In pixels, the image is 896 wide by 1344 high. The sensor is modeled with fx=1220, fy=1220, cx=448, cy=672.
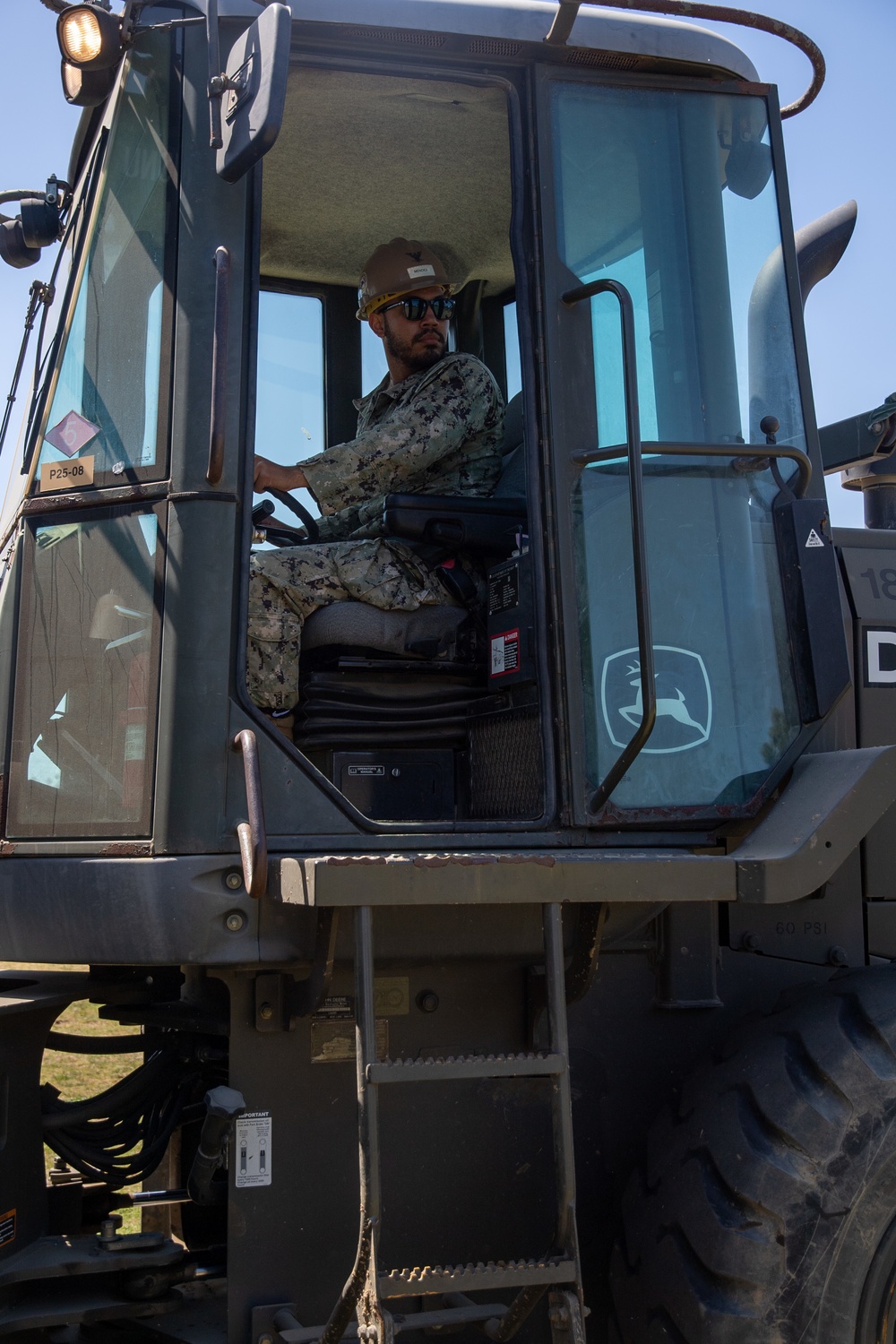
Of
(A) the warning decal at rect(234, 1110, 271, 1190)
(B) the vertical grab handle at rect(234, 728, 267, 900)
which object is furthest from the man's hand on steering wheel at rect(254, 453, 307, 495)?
(A) the warning decal at rect(234, 1110, 271, 1190)

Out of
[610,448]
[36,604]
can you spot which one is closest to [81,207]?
[36,604]

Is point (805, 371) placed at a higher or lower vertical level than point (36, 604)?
higher

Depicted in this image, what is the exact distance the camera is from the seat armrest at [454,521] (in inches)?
119

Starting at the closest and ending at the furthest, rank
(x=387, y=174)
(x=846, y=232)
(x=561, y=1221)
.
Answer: (x=561, y=1221), (x=846, y=232), (x=387, y=174)

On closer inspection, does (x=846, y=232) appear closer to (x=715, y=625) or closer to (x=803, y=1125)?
(x=715, y=625)

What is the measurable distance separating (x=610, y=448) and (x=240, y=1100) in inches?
60.9

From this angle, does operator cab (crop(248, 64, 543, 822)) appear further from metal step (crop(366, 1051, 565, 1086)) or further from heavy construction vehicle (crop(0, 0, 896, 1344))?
metal step (crop(366, 1051, 565, 1086))

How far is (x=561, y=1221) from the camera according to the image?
2061 millimetres

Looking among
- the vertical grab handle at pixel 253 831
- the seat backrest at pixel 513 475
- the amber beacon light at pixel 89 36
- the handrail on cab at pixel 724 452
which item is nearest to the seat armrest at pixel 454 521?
the seat backrest at pixel 513 475

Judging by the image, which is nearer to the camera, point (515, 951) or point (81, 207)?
point (515, 951)

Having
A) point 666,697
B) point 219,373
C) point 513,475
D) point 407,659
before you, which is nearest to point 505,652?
point 407,659

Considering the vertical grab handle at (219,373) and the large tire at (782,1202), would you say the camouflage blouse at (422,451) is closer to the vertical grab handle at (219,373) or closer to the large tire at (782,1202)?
the vertical grab handle at (219,373)

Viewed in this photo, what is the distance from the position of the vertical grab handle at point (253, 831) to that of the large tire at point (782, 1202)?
1035 millimetres

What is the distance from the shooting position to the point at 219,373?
7.93 ft
